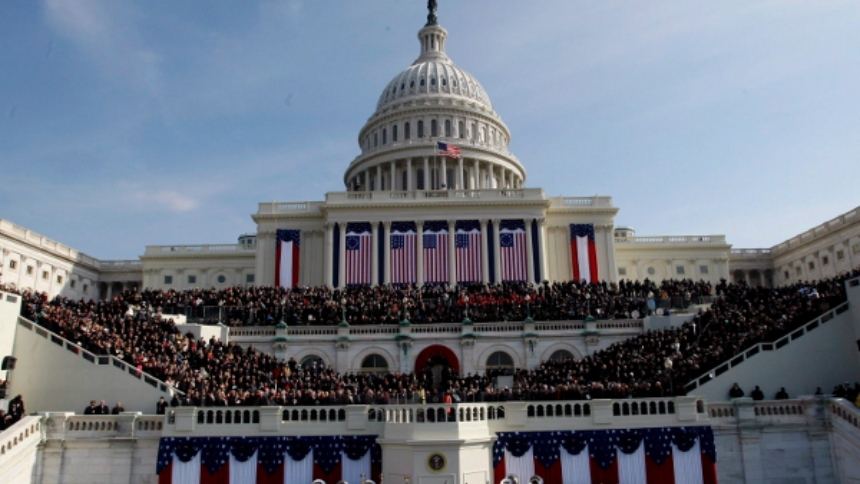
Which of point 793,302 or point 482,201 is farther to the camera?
point 482,201

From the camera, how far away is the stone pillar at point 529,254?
6700 centimetres

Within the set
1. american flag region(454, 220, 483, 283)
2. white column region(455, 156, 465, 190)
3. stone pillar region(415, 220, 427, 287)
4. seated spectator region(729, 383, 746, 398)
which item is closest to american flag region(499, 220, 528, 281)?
american flag region(454, 220, 483, 283)

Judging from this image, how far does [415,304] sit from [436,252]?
22.7 m

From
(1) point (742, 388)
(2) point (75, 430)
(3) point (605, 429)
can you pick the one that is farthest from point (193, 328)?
(1) point (742, 388)

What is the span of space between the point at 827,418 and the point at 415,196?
4820cm

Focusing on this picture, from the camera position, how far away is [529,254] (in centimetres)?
6781

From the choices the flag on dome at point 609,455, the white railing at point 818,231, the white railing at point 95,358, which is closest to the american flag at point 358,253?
the white railing at point 95,358

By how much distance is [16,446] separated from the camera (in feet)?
82.6

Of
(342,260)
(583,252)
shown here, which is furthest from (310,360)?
(583,252)

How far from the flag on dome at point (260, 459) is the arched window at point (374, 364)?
15778 mm

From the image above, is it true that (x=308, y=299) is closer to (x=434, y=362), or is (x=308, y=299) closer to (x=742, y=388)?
(x=434, y=362)

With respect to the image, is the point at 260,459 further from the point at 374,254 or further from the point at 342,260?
the point at 374,254

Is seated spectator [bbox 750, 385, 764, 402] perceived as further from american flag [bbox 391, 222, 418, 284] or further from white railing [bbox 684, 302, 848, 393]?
american flag [bbox 391, 222, 418, 284]

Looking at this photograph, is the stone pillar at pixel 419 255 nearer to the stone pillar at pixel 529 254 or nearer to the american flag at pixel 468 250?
the american flag at pixel 468 250
